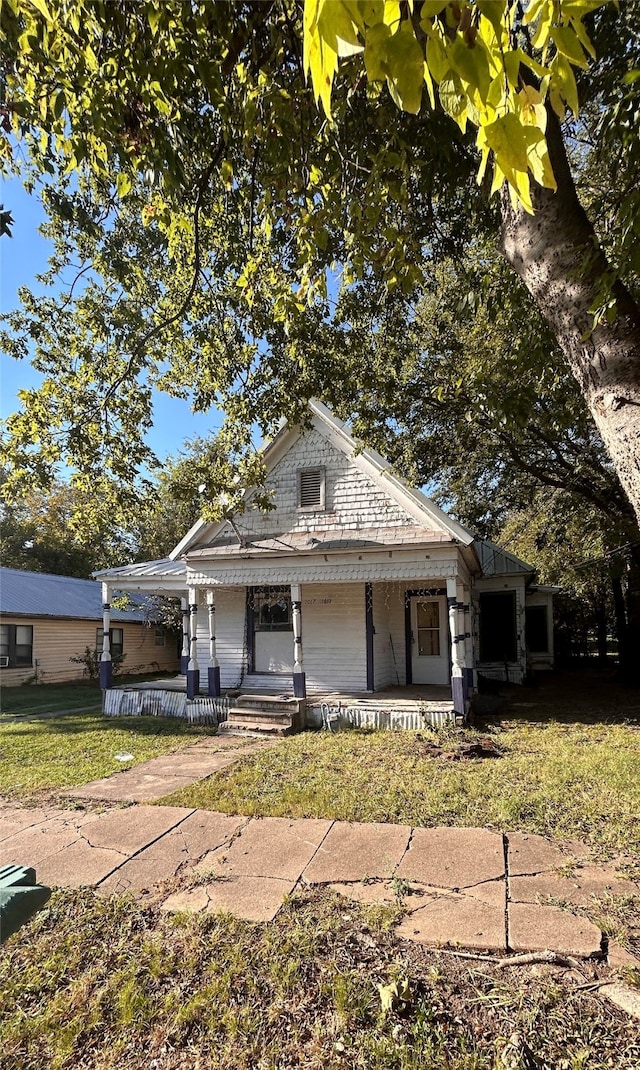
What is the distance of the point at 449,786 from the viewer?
6.68m

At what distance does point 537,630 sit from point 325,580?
558 inches

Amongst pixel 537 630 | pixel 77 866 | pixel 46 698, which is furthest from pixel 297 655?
pixel 537 630

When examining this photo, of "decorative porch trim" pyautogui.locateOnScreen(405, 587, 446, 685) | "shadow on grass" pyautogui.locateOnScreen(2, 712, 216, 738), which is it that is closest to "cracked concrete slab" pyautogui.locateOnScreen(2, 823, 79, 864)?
"shadow on grass" pyautogui.locateOnScreen(2, 712, 216, 738)

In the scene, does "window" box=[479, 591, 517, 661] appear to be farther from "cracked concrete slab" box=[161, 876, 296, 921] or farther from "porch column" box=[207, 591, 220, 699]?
"cracked concrete slab" box=[161, 876, 296, 921]

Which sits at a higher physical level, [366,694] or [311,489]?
[311,489]

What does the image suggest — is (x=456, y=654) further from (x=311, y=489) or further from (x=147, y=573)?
(x=147, y=573)

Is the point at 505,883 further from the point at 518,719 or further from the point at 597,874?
the point at 518,719

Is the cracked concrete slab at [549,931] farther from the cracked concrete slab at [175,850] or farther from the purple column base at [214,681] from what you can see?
the purple column base at [214,681]

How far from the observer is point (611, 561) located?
15.5 metres

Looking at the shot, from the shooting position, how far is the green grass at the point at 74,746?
7.69m

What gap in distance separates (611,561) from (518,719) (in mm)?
6592

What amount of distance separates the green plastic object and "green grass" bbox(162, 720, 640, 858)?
4484 millimetres

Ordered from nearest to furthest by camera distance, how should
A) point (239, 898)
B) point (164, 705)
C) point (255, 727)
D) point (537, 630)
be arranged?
point (239, 898)
point (255, 727)
point (164, 705)
point (537, 630)

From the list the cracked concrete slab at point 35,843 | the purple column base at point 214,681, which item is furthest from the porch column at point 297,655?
the cracked concrete slab at point 35,843
